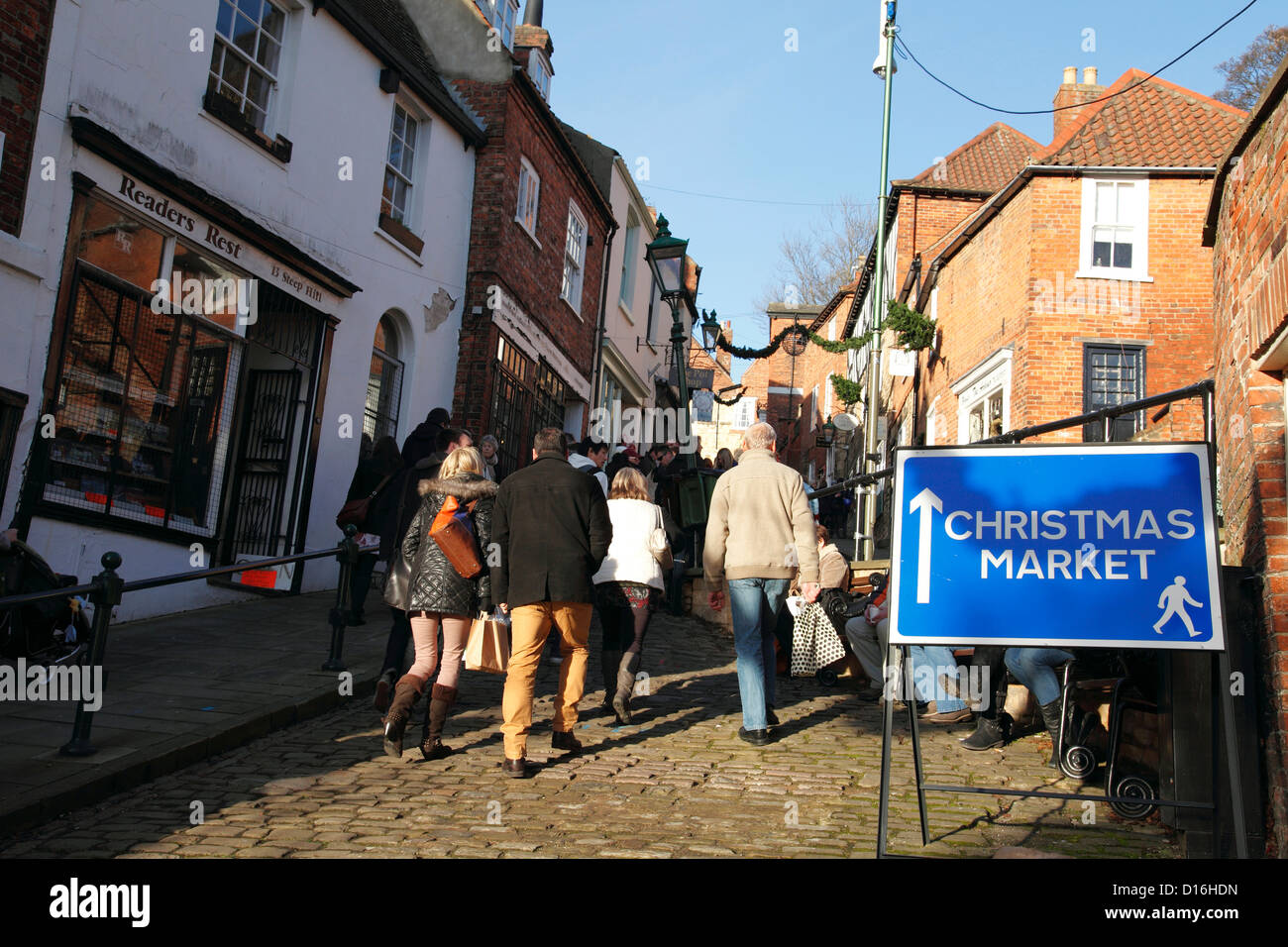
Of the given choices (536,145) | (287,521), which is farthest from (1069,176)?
(287,521)

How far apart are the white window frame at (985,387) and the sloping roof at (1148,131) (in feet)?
11.4

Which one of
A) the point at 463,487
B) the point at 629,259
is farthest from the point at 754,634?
the point at 629,259

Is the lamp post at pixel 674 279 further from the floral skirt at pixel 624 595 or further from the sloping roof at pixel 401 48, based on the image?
the floral skirt at pixel 624 595

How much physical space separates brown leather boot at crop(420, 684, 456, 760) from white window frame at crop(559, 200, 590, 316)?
44.6 feet

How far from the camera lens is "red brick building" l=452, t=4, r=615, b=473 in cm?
1523

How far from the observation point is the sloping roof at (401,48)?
1245 cm

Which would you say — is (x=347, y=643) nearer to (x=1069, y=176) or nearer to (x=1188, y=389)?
(x=1188, y=389)

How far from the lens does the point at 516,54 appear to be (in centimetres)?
1794

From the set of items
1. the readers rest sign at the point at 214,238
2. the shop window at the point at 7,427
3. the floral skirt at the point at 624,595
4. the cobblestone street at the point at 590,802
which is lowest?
the cobblestone street at the point at 590,802

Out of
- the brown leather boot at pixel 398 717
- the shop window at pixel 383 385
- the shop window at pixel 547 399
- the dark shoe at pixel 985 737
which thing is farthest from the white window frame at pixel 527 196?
the dark shoe at pixel 985 737

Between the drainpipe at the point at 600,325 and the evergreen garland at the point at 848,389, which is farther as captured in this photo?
the evergreen garland at the point at 848,389

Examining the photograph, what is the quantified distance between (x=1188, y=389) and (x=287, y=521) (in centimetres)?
927

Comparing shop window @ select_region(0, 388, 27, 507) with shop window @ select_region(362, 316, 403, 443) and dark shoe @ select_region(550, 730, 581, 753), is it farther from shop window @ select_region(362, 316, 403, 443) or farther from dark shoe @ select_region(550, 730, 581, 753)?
shop window @ select_region(362, 316, 403, 443)

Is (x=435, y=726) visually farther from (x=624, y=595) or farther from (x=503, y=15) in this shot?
(x=503, y=15)
